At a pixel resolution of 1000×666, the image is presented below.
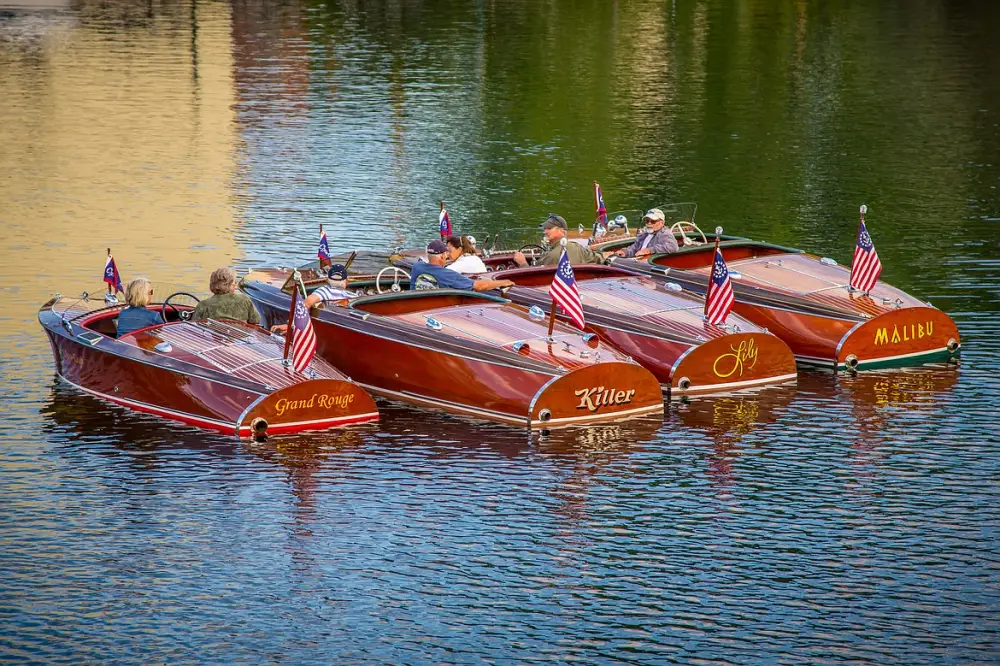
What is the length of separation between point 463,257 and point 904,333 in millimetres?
5882

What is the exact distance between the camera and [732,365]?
691 inches

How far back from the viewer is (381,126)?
3991 cm

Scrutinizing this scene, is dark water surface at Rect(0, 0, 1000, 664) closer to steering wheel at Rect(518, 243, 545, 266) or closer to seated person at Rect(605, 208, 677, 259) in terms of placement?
seated person at Rect(605, 208, 677, 259)

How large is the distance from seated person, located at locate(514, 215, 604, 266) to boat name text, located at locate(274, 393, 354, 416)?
466cm

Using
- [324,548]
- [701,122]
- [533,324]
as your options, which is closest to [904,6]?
[701,122]

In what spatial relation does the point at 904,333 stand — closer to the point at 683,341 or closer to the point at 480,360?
the point at 683,341

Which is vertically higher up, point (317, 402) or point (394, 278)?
point (394, 278)

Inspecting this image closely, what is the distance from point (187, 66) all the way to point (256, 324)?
120 ft

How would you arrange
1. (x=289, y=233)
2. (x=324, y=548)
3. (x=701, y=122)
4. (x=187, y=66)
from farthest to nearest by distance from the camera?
(x=187, y=66)
(x=701, y=122)
(x=289, y=233)
(x=324, y=548)

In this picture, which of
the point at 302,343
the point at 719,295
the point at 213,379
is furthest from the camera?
the point at 719,295

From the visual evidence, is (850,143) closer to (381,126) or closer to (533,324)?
(381,126)

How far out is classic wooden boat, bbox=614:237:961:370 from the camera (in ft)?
60.2

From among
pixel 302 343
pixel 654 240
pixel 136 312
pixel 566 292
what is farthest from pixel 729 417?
pixel 136 312

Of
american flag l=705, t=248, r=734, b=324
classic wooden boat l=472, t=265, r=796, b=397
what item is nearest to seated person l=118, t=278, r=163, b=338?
classic wooden boat l=472, t=265, r=796, b=397
